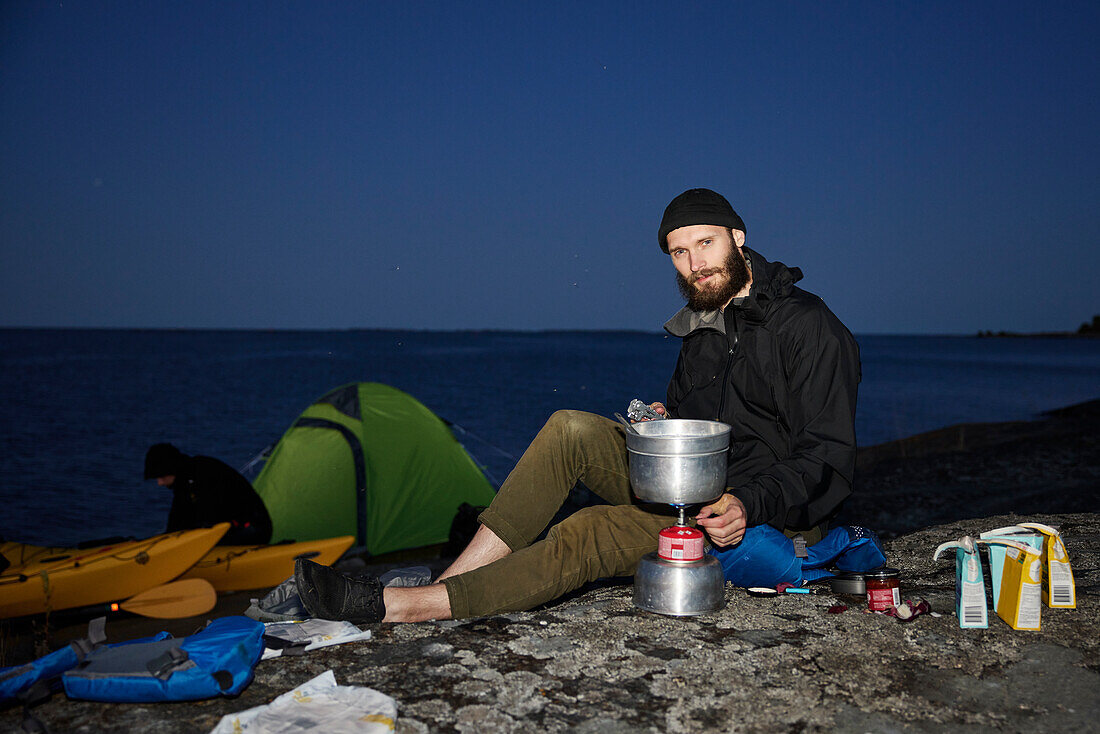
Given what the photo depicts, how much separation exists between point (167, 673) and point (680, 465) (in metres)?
1.70

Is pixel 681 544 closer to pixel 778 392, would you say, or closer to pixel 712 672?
pixel 712 672

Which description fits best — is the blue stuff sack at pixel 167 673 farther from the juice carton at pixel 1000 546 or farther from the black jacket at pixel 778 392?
the juice carton at pixel 1000 546

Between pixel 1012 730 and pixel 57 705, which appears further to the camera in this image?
pixel 57 705

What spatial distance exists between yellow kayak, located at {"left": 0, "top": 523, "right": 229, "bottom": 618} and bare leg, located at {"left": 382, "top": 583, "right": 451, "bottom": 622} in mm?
5016

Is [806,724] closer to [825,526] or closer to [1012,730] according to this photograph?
[1012,730]

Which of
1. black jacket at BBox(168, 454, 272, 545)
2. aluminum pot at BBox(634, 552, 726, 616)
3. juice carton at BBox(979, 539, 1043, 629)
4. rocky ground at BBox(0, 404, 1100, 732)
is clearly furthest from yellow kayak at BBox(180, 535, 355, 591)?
juice carton at BBox(979, 539, 1043, 629)

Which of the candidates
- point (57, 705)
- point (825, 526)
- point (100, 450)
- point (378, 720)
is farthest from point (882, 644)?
point (100, 450)

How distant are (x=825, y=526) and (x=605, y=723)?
1.69m

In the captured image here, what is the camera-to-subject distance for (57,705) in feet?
7.09

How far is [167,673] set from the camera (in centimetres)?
212

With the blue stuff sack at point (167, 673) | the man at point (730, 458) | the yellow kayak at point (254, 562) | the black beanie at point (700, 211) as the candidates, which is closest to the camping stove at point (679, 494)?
the man at point (730, 458)

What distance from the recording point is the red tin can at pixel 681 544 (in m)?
2.80

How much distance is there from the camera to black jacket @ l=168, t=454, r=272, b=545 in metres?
7.54

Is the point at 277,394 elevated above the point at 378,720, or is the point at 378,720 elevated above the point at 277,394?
the point at 378,720
